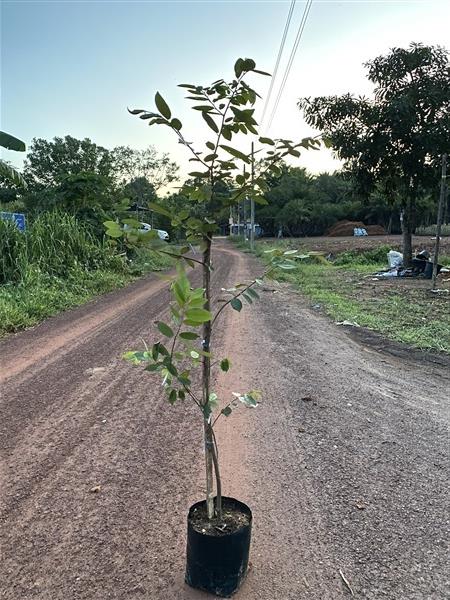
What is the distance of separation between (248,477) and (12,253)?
296 inches

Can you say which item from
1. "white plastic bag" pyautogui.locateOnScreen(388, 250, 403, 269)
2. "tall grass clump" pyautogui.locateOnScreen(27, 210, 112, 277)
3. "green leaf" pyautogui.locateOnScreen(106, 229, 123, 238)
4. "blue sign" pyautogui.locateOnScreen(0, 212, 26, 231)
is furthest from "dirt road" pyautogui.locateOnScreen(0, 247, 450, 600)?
"white plastic bag" pyautogui.locateOnScreen(388, 250, 403, 269)

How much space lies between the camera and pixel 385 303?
26.7 feet

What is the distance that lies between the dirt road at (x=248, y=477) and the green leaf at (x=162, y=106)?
1648 millimetres

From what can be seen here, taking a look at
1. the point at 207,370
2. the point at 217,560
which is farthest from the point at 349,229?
the point at 217,560

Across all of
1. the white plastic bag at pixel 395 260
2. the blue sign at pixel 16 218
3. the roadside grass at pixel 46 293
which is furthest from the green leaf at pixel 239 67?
the white plastic bag at pixel 395 260

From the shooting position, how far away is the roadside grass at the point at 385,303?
5785 mm

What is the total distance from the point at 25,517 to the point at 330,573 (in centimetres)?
137

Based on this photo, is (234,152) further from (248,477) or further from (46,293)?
(46,293)

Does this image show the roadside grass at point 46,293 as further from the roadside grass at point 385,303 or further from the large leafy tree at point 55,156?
the large leafy tree at point 55,156

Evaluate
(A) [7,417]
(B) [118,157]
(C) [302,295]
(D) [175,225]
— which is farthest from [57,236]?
(B) [118,157]

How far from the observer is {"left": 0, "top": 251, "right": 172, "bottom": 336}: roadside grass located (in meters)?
6.49

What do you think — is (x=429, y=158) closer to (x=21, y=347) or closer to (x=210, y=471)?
(x=21, y=347)

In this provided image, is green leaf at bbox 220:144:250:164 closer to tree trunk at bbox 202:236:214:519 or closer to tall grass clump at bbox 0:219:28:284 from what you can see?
tree trunk at bbox 202:236:214:519

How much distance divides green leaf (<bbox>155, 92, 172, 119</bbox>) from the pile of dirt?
41211 mm
